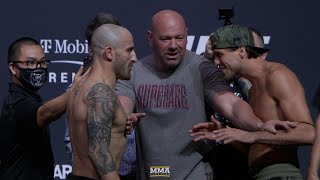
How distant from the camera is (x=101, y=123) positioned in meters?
4.59

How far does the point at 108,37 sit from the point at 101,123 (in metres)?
A: 0.47

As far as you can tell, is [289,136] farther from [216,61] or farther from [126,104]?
[126,104]

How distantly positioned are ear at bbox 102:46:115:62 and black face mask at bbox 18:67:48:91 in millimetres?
759

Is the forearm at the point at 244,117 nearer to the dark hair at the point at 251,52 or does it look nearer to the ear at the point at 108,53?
the dark hair at the point at 251,52

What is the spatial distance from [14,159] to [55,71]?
1.58 m

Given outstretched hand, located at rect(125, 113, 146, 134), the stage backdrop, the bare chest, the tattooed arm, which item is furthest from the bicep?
the stage backdrop

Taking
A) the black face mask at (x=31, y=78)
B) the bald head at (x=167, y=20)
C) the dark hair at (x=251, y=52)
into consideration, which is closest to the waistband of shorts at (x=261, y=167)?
the dark hair at (x=251, y=52)

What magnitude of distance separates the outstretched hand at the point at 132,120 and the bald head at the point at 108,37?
0.38 meters

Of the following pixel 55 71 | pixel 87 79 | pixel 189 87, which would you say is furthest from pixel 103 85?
pixel 55 71

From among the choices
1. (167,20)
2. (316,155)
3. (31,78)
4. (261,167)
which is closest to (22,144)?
(31,78)

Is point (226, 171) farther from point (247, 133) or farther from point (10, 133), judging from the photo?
point (10, 133)

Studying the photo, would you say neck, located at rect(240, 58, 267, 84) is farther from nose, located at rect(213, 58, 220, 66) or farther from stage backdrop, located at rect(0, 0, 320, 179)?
stage backdrop, located at rect(0, 0, 320, 179)

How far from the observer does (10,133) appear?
526 centimetres

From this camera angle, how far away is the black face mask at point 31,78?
540 centimetres
